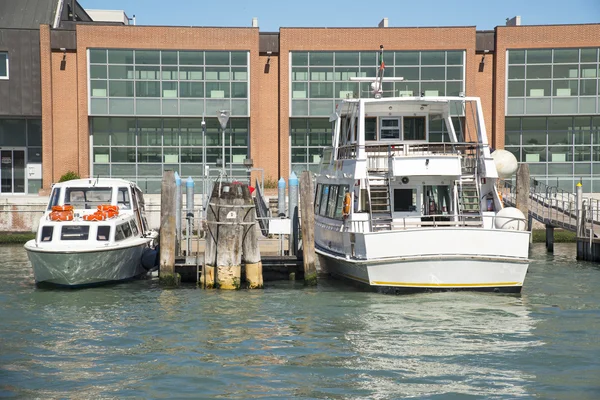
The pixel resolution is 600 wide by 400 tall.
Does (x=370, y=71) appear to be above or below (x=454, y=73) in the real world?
above

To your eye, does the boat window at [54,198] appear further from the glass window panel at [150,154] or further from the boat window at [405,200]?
the glass window panel at [150,154]

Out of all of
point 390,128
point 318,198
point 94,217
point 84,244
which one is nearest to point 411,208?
point 390,128

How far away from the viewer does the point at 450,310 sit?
19.3m

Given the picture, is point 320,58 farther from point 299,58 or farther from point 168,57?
point 168,57

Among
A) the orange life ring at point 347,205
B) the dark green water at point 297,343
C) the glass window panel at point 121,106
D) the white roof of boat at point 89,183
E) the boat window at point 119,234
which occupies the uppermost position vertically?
the glass window panel at point 121,106

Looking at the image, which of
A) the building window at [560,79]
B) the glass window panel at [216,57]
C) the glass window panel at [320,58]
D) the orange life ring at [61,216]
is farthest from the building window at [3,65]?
the building window at [560,79]

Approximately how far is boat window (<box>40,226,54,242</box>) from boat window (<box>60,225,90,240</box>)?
346 millimetres

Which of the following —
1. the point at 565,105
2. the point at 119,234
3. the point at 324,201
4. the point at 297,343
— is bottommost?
the point at 297,343

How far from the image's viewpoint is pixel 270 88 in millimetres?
48344

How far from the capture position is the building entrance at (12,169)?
161ft

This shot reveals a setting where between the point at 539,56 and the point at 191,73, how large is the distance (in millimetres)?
18660

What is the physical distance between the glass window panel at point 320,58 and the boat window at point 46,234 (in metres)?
26.8

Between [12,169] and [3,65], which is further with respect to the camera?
[12,169]

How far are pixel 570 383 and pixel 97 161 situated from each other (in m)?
37.6
